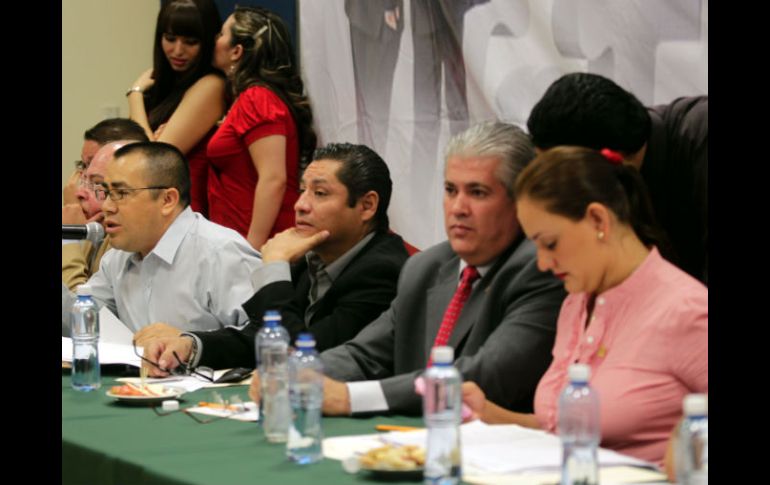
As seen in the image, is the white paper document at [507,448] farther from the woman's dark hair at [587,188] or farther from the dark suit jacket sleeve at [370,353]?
the dark suit jacket sleeve at [370,353]

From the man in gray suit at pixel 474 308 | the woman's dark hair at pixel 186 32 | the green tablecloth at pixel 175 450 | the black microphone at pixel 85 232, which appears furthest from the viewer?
the woman's dark hair at pixel 186 32

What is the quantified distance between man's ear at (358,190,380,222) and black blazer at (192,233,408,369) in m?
0.07

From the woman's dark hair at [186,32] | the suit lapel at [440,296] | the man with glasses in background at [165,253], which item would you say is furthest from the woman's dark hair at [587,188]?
the woman's dark hair at [186,32]

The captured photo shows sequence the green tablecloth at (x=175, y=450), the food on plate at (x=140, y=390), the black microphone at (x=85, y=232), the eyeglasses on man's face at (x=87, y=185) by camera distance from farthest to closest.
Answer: the eyeglasses on man's face at (x=87, y=185) → the black microphone at (x=85, y=232) → the food on plate at (x=140, y=390) → the green tablecloth at (x=175, y=450)

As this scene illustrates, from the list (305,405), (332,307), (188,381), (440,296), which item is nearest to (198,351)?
(188,381)

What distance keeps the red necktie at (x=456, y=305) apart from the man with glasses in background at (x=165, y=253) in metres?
0.94

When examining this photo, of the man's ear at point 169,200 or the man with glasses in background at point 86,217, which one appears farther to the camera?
the man with glasses in background at point 86,217

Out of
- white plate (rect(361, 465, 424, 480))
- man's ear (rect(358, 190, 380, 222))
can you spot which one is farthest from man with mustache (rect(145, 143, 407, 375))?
white plate (rect(361, 465, 424, 480))

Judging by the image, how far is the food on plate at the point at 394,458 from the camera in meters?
2.01

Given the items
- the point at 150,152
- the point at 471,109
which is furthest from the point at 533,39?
the point at 150,152

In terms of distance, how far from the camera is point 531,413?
106 inches

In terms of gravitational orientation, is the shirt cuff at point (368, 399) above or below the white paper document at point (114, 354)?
above

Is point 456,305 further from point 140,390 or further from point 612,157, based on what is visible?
point 140,390
